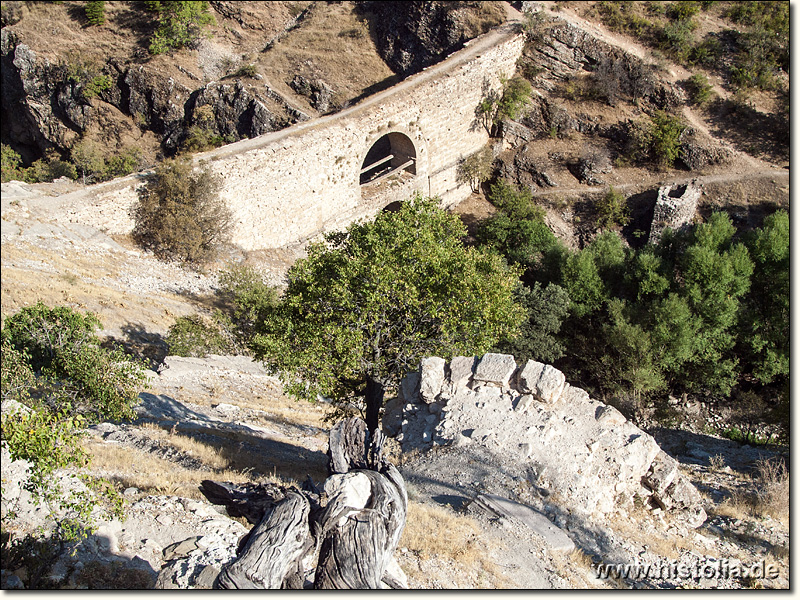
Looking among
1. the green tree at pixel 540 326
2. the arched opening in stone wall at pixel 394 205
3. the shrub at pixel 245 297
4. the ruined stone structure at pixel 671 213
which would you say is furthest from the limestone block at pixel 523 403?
the ruined stone structure at pixel 671 213

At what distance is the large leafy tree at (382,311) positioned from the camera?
1112 centimetres

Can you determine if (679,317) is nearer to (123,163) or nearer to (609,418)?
(609,418)

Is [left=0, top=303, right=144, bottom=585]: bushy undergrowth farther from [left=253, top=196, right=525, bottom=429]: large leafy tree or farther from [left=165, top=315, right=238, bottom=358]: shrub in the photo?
[left=165, top=315, right=238, bottom=358]: shrub

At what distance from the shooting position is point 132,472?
30.5 ft

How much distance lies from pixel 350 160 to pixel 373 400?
14.0 m

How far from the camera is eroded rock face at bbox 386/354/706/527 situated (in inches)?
391

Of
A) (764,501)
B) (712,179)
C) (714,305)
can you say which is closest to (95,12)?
(712,179)

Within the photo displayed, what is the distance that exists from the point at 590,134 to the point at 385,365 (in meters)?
21.7

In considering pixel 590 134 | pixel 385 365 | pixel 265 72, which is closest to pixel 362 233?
pixel 385 365

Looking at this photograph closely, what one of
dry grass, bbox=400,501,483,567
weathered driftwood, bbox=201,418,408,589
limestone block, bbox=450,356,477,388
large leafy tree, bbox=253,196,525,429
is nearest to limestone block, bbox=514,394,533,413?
limestone block, bbox=450,356,477,388

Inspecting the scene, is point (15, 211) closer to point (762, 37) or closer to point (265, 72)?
point (265, 72)

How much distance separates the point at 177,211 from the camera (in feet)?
66.9

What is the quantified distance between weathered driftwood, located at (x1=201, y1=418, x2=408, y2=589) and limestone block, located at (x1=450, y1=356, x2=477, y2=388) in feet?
17.9

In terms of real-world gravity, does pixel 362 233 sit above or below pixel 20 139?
above
